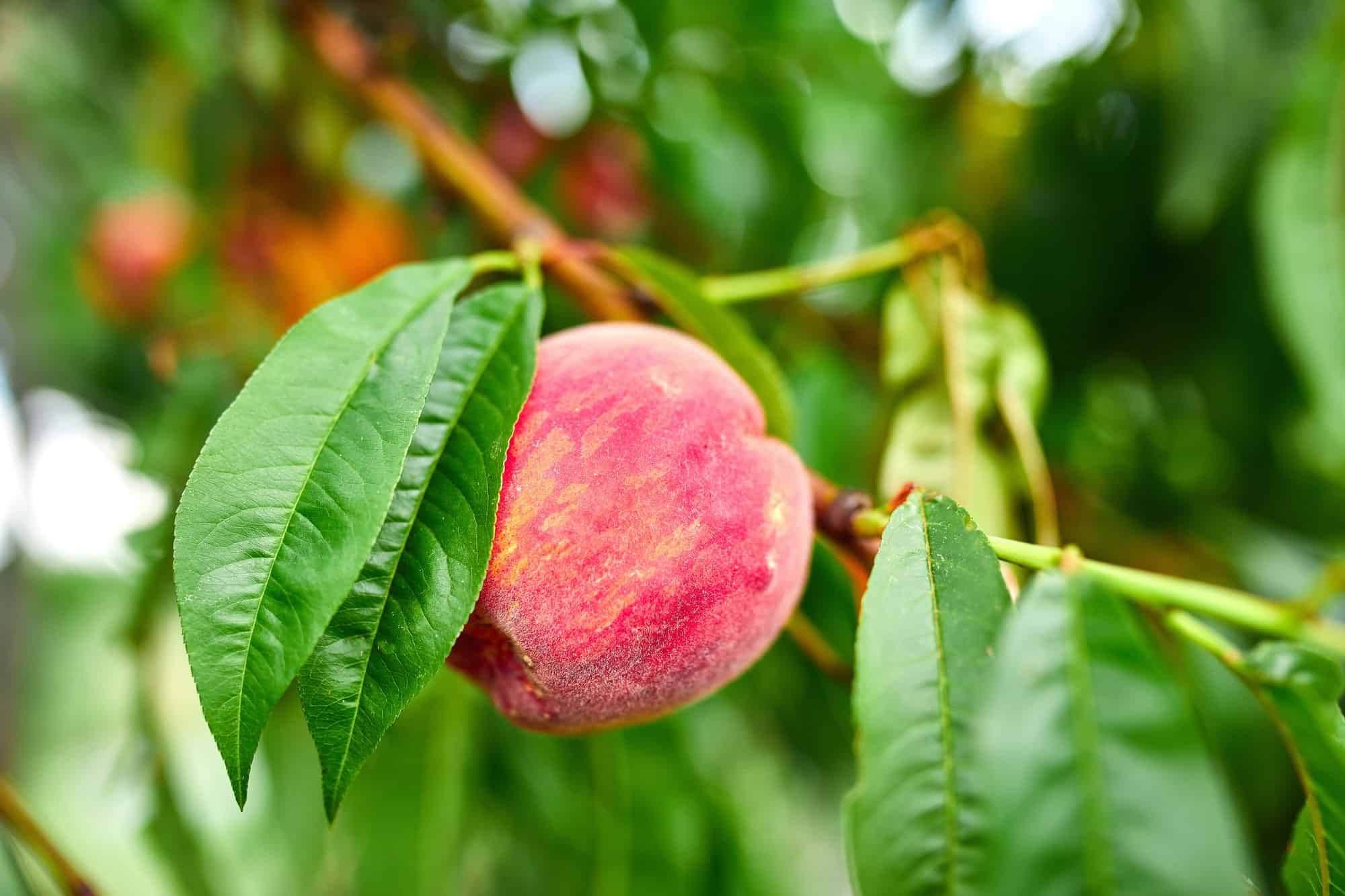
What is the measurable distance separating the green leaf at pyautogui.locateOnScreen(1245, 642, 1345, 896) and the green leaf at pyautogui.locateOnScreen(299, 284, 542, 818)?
28cm

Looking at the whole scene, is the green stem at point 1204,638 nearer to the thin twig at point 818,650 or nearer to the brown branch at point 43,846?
the thin twig at point 818,650

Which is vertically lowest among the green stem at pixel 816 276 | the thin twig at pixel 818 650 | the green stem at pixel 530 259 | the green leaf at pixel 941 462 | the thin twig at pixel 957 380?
the thin twig at pixel 818 650

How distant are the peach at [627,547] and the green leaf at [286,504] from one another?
0.19 feet

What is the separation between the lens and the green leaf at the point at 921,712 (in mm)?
299

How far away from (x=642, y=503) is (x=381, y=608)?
0.11 meters

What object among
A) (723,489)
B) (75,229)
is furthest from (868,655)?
(75,229)

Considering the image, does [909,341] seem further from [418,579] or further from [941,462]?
[418,579]

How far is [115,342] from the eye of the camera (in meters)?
1.18

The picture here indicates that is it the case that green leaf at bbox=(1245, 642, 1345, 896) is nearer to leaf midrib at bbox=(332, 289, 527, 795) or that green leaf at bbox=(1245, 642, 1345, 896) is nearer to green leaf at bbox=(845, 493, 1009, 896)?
green leaf at bbox=(845, 493, 1009, 896)

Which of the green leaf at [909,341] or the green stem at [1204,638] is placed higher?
the green stem at [1204,638]

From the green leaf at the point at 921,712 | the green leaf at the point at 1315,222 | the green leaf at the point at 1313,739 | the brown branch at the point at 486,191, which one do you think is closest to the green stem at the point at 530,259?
the brown branch at the point at 486,191

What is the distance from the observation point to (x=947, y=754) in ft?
1.02

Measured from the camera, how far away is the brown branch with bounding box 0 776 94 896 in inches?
19.1

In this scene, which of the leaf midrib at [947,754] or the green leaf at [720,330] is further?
the green leaf at [720,330]
